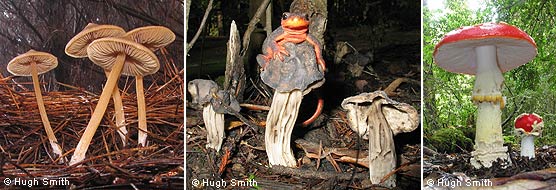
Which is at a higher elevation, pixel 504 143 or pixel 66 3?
pixel 66 3

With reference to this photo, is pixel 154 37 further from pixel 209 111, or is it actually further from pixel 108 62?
pixel 209 111

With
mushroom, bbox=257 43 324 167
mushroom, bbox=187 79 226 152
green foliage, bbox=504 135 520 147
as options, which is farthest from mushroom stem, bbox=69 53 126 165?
green foliage, bbox=504 135 520 147

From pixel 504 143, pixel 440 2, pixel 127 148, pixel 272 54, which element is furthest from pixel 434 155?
pixel 127 148

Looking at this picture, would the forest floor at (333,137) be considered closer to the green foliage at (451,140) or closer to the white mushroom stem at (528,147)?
the green foliage at (451,140)

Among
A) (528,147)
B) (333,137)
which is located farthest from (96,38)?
(528,147)

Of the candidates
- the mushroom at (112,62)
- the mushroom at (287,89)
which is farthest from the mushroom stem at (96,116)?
the mushroom at (287,89)

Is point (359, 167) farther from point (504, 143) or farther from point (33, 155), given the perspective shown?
point (33, 155)

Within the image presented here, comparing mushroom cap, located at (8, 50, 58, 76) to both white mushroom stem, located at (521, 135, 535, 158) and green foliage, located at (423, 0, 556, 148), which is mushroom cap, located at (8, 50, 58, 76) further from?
white mushroom stem, located at (521, 135, 535, 158)

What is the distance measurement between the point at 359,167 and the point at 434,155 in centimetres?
23

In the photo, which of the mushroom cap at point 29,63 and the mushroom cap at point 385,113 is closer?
the mushroom cap at point 385,113

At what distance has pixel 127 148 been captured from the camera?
1.47 metres

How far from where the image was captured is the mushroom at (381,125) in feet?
4.24

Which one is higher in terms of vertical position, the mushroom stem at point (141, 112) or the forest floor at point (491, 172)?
Result: the mushroom stem at point (141, 112)

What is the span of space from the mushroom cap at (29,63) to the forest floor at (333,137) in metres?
0.46
